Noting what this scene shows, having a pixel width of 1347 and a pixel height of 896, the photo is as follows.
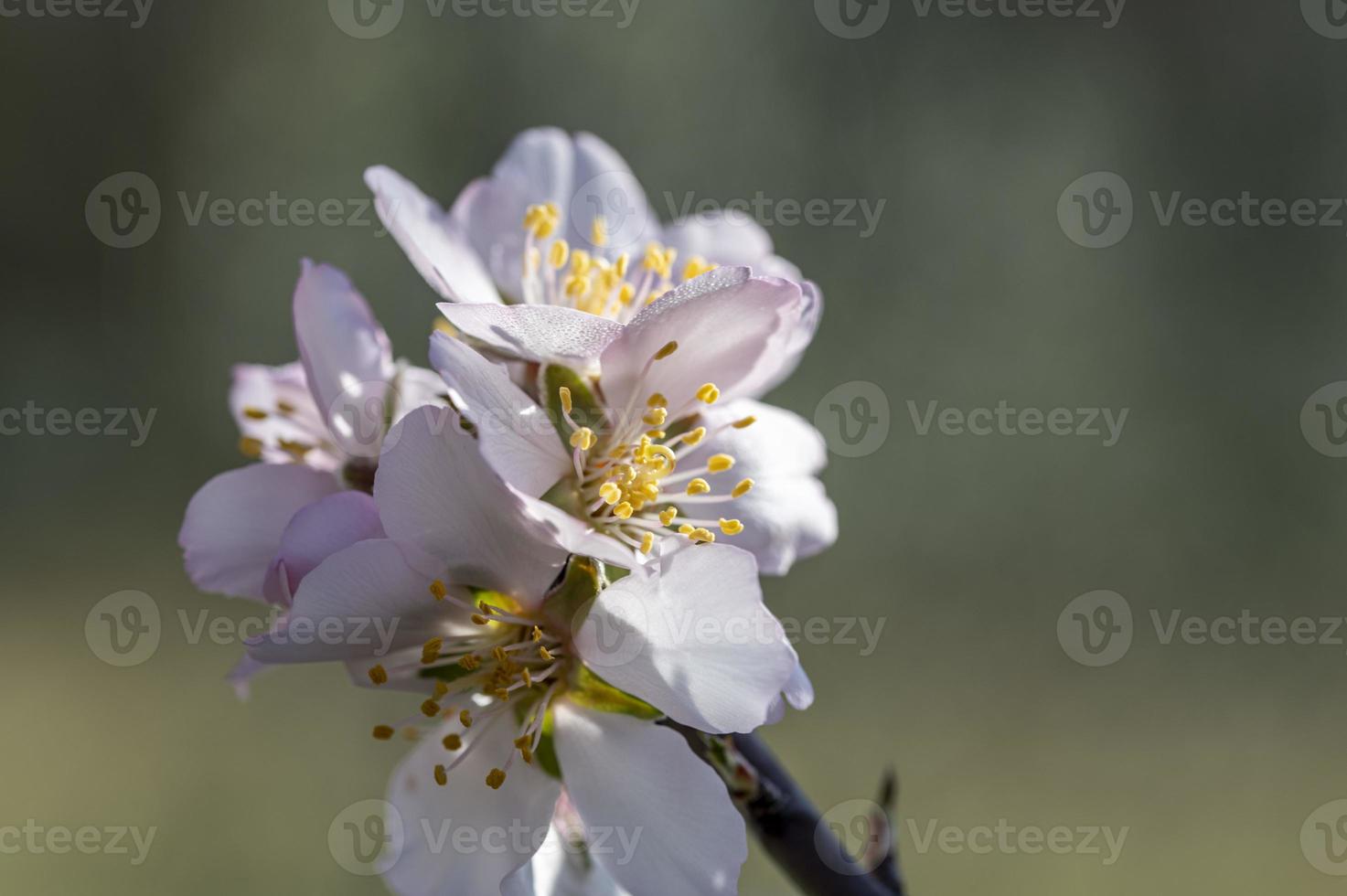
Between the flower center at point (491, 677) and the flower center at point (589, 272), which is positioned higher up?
the flower center at point (589, 272)

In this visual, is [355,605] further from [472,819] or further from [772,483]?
[772,483]

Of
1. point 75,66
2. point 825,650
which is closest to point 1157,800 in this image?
point 825,650

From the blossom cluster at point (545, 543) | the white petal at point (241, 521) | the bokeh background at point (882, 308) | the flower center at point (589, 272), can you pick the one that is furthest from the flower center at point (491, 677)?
the bokeh background at point (882, 308)

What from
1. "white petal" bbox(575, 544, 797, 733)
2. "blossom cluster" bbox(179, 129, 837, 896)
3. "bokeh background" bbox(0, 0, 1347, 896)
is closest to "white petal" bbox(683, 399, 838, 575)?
"blossom cluster" bbox(179, 129, 837, 896)

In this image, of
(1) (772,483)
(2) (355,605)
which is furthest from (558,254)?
(2) (355,605)

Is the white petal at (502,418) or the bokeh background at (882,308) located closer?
the white petal at (502,418)

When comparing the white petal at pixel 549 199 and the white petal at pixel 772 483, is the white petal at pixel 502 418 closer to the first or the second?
the white petal at pixel 772 483

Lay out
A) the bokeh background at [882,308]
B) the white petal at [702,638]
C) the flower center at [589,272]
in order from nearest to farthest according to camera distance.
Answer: the white petal at [702,638] → the flower center at [589,272] → the bokeh background at [882,308]
